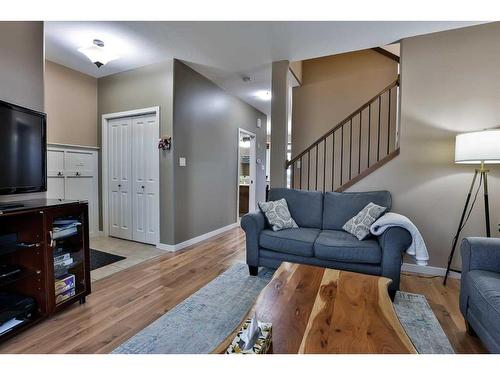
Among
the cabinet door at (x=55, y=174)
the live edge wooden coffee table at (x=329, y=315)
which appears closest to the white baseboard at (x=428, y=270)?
the live edge wooden coffee table at (x=329, y=315)

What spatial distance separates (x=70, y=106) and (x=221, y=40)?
8.11 feet

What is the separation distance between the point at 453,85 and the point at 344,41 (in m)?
1.23

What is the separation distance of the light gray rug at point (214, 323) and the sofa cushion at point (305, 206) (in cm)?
90

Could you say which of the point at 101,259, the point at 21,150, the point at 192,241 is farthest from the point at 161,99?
the point at 101,259

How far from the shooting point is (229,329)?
1760 mm

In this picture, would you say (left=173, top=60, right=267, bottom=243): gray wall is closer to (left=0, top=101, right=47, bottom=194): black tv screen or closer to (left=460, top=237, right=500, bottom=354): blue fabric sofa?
(left=0, top=101, right=47, bottom=194): black tv screen

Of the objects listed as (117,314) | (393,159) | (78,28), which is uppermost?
(78,28)

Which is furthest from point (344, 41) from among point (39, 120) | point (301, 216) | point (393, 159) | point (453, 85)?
point (39, 120)

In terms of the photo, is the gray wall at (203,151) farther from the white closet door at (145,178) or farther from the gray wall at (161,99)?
the white closet door at (145,178)

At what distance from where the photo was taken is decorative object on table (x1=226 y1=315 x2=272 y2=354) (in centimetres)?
94

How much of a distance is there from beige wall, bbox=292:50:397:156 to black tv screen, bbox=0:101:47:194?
11.2 ft

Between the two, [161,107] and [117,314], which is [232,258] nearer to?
[117,314]

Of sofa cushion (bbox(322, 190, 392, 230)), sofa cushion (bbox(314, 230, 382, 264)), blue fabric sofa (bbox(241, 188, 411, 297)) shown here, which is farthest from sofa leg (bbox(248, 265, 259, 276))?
sofa cushion (bbox(322, 190, 392, 230))

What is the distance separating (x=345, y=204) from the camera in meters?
2.85
